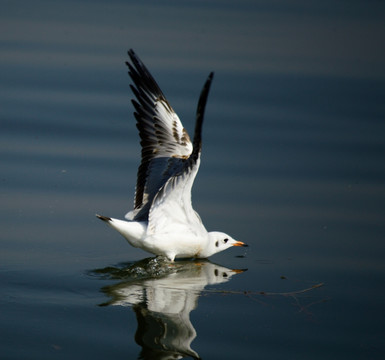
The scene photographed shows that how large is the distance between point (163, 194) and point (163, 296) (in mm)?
1330

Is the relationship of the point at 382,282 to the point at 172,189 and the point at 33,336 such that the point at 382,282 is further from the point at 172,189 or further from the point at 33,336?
the point at 33,336

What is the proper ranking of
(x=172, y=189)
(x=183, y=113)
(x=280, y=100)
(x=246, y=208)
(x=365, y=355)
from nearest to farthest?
(x=365, y=355), (x=172, y=189), (x=246, y=208), (x=183, y=113), (x=280, y=100)

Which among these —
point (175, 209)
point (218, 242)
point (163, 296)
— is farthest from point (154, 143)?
point (163, 296)

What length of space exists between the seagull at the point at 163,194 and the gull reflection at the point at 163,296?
0.18m

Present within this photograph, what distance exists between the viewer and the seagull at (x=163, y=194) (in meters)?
8.09

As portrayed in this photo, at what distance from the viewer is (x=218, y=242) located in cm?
833

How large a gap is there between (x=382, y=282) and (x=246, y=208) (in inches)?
79.7

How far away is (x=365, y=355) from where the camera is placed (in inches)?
241

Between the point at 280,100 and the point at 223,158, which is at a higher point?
the point at 280,100

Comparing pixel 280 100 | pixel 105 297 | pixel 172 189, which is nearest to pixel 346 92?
pixel 280 100

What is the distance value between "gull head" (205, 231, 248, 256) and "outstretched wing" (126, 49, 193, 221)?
2.32 ft

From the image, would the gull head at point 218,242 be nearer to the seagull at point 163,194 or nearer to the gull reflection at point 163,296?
the seagull at point 163,194

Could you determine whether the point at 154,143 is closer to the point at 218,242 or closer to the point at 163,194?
the point at 163,194

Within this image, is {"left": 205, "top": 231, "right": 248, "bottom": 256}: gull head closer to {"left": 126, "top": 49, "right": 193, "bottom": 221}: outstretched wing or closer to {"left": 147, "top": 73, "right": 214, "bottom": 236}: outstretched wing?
{"left": 147, "top": 73, "right": 214, "bottom": 236}: outstretched wing
